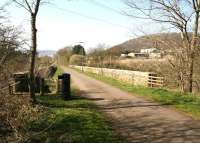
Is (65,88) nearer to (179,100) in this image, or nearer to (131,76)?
(179,100)

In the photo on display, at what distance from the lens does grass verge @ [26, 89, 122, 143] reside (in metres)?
11.2

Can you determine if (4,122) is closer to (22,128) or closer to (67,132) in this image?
(22,128)

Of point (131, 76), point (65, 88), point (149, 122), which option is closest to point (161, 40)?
point (131, 76)

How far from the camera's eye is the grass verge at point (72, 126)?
1120 cm

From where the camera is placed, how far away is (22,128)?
11742mm

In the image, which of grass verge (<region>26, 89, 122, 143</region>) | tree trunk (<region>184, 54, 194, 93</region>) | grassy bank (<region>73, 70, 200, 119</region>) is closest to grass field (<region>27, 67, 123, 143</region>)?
grass verge (<region>26, 89, 122, 143</region>)

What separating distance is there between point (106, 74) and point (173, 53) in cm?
2150

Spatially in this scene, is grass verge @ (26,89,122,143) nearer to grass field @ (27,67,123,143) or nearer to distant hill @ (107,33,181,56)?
grass field @ (27,67,123,143)

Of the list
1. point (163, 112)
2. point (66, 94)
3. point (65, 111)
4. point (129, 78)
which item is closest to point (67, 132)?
point (65, 111)

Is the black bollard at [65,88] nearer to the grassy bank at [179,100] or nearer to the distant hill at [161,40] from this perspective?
the grassy bank at [179,100]

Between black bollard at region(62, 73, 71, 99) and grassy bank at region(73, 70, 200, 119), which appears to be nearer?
grassy bank at region(73, 70, 200, 119)

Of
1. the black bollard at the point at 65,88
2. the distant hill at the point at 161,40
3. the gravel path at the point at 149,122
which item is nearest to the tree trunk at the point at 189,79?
the distant hill at the point at 161,40

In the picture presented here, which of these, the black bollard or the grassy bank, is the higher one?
the black bollard

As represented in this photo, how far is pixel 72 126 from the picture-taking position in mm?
13070
